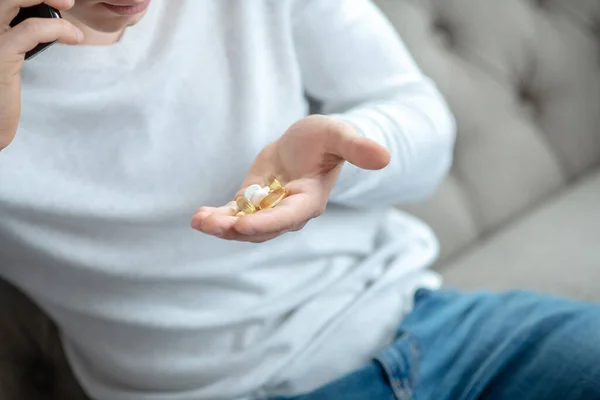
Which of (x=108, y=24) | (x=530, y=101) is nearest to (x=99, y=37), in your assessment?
(x=108, y=24)

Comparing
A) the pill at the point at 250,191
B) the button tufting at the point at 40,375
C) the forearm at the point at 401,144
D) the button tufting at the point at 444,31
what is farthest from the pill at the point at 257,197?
the button tufting at the point at 444,31

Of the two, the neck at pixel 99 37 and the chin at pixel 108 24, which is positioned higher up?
the chin at pixel 108 24

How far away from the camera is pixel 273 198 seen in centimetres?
41

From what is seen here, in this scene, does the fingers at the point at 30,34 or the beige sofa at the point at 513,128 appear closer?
the fingers at the point at 30,34

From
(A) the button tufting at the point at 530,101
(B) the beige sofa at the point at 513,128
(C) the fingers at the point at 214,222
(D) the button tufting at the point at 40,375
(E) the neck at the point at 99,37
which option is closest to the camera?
(C) the fingers at the point at 214,222

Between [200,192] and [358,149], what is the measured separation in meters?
0.18

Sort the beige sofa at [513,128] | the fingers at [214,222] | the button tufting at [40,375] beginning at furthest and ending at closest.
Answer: the beige sofa at [513,128], the button tufting at [40,375], the fingers at [214,222]

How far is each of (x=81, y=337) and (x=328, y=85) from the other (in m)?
0.29

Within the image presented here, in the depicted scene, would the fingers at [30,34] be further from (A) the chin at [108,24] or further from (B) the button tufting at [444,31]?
(B) the button tufting at [444,31]

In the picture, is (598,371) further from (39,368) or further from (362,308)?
(39,368)

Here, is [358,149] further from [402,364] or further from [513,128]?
[513,128]

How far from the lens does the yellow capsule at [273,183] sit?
0.42 m

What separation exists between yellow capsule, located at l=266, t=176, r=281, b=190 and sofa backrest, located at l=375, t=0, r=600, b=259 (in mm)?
381

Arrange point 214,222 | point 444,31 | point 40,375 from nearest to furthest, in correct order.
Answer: point 214,222 → point 40,375 → point 444,31
